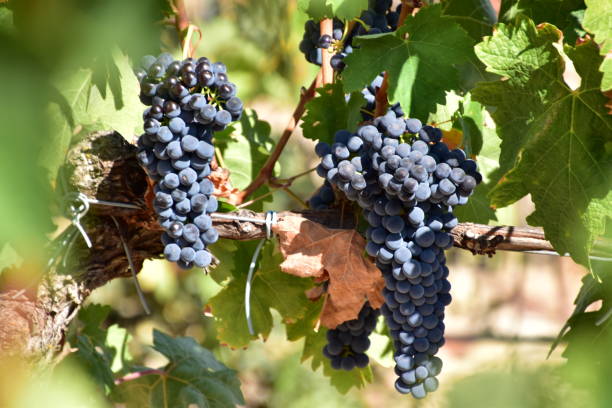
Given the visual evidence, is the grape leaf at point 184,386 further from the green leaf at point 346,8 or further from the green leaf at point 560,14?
the green leaf at point 560,14

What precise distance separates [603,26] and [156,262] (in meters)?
2.81

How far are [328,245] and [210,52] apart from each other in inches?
106

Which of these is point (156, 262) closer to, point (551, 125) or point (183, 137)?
point (183, 137)

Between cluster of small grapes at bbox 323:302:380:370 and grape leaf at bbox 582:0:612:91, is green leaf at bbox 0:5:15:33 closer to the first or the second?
grape leaf at bbox 582:0:612:91

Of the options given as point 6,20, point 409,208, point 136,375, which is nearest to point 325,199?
point 409,208

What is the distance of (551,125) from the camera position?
1239 millimetres

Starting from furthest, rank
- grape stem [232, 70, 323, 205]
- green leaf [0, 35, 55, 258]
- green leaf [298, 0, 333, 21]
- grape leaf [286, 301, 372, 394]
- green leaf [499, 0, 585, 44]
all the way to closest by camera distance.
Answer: grape leaf [286, 301, 372, 394], grape stem [232, 70, 323, 205], green leaf [499, 0, 585, 44], green leaf [298, 0, 333, 21], green leaf [0, 35, 55, 258]

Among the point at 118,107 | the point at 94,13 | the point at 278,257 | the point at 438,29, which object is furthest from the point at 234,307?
the point at 94,13

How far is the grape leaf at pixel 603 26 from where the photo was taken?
3.60 ft

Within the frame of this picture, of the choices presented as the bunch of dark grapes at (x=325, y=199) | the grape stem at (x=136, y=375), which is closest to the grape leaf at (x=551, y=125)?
the bunch of dark grapes at (x=325, y=199)

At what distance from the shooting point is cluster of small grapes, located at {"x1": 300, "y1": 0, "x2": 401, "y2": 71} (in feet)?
4.78

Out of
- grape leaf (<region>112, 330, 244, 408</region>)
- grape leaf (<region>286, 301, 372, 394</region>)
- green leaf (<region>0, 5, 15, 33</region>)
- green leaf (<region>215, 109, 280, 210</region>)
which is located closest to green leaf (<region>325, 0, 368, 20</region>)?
green leaf (<region>215, 109, 280, 210</region>)

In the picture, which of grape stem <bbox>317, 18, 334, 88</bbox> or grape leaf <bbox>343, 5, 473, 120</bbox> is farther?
grape stem <bbox>317, 18, 334, 88</bbox>

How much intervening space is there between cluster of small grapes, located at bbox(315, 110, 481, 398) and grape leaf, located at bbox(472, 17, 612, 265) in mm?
124
